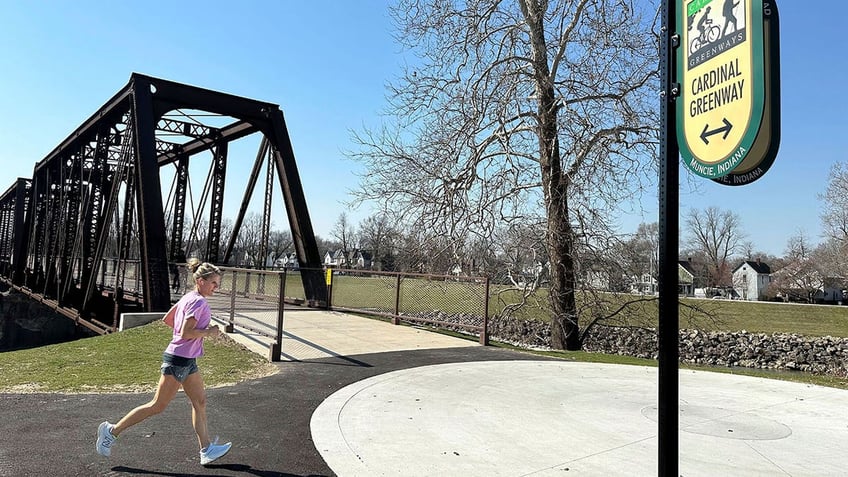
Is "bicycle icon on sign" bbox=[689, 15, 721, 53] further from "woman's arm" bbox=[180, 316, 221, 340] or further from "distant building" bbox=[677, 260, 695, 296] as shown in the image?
"distant building" bbox=[677, 260, 695, 296]

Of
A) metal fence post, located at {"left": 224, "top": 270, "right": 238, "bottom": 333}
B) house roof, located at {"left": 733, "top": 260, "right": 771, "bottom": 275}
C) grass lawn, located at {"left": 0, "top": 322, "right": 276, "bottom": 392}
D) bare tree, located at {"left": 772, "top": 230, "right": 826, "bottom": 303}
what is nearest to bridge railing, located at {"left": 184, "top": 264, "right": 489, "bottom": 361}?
metal fence post, located at {"left": 224, "top": 270, "right": 238, "bottom": 333}

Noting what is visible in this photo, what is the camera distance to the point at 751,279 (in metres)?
73.8

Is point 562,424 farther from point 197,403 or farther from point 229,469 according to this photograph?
point 197,403

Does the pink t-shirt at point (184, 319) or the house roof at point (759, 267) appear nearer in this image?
the pink t-shirt at point (184, 319)

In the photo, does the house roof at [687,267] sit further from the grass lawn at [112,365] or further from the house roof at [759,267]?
the grass lawn at [112,365]

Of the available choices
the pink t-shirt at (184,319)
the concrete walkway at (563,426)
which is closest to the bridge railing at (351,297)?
the concrete walkway at (563,426)

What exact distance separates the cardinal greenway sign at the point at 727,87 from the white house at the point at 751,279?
8039cm

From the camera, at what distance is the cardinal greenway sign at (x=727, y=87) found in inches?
94.3

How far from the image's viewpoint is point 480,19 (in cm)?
1322

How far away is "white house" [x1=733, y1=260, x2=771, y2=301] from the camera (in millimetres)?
71500

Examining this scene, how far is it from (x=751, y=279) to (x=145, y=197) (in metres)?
82.4

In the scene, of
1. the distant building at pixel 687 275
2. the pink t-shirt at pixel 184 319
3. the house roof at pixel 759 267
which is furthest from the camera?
the distant building at pixel 687 275

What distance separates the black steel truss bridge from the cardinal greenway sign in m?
13.2

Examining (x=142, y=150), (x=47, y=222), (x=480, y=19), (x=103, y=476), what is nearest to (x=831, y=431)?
(x=103, y=476)
